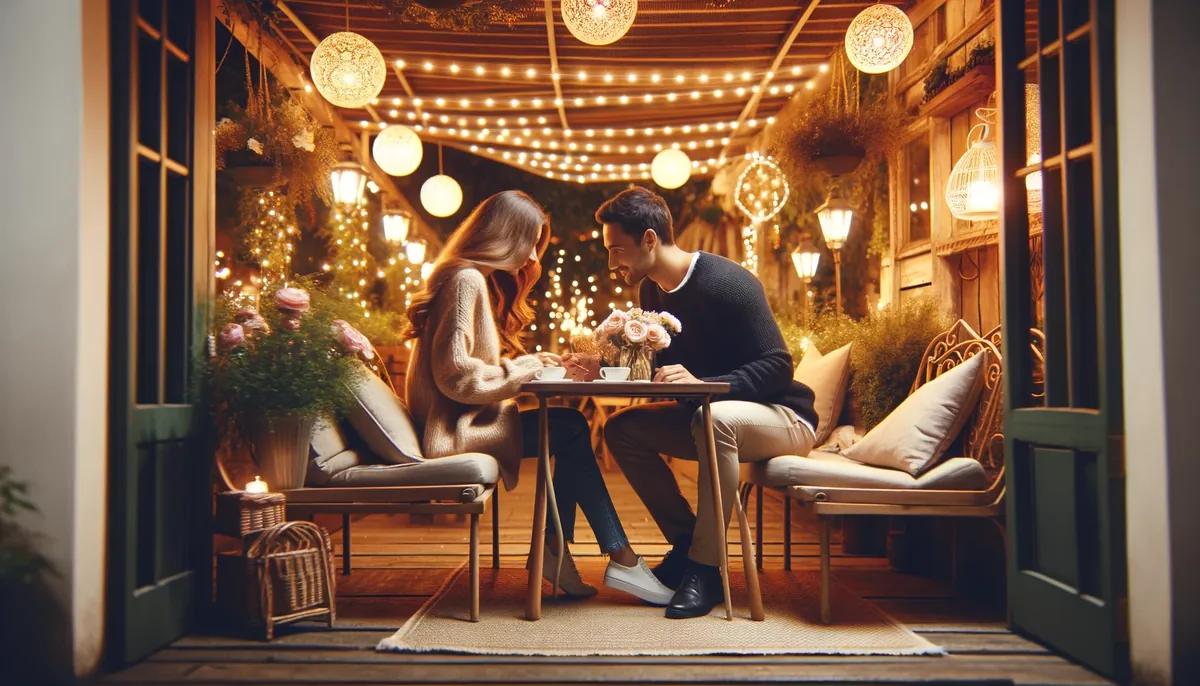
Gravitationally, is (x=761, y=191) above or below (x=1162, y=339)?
above

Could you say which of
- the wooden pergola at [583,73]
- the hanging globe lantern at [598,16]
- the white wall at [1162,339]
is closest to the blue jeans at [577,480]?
the white wall at [1162,339]

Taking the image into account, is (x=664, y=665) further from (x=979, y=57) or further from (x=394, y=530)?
(x=979, y=57)

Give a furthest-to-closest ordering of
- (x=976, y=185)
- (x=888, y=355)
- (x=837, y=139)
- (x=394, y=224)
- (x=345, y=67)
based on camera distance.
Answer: (x=394, y=224) < (x=837, y=139) < (x=345, y=67) < (x=976, y=185) < (x=888, y=355)

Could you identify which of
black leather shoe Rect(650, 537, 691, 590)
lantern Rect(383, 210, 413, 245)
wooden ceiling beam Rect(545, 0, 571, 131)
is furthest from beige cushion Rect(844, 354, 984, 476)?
lantern Rect(383, 210, 413, 245)

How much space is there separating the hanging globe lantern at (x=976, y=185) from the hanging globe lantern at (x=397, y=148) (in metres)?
3.59

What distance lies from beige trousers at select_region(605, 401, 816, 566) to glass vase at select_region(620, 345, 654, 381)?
0.19m

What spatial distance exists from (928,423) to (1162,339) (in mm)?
942

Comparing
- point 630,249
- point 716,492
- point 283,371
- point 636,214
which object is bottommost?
point 716,492

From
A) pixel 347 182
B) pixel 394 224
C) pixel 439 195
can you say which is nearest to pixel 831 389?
pixel 347 182

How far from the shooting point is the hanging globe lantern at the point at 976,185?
4441 millimetres

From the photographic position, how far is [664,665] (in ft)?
8.46

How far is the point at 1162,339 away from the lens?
2.36 meters

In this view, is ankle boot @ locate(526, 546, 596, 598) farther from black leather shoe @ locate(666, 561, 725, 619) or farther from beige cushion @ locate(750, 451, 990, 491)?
beige cushion @ locate(750, 451, 990, 491)

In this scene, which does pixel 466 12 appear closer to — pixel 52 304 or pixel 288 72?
pixel 288 72
